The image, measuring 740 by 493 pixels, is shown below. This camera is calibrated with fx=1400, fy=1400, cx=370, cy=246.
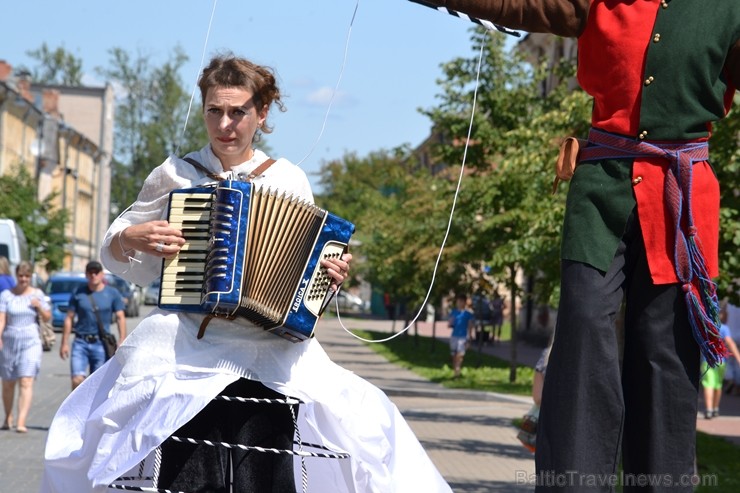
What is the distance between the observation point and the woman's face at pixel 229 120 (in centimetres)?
529

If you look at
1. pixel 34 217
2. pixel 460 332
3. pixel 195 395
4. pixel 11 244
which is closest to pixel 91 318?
pixel 195 395

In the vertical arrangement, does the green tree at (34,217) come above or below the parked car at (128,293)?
above

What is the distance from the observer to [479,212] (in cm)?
2591

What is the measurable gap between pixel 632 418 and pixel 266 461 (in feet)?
5.49

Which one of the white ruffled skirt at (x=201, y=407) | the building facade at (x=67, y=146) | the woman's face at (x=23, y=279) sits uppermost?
the building facade at (x=67, y=146)

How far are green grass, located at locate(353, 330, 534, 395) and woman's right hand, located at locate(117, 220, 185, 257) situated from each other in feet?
68.6

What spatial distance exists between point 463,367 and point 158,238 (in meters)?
32.0

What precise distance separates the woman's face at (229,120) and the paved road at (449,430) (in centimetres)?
579

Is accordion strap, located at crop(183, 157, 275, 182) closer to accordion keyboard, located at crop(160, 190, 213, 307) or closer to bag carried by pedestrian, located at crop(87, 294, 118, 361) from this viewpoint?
accordion keyboard, located at crop(160, 190, 213, 307)

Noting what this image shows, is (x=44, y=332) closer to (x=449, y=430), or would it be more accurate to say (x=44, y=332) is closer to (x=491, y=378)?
(x=449, y=430)

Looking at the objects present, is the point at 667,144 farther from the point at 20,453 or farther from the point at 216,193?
the point at 20,453

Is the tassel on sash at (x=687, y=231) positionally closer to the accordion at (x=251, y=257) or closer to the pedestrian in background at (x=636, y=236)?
the pedestrian in background at (x=636, y=236)

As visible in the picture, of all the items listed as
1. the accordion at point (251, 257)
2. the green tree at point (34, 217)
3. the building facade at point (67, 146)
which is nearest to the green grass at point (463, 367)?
the green tree at point (34, 217)

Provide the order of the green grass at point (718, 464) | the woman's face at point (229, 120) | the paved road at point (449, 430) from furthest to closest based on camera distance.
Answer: the paved road at point (449, 430) < the green grass at point (718, 464) < the woman's face at point (229, 120)
